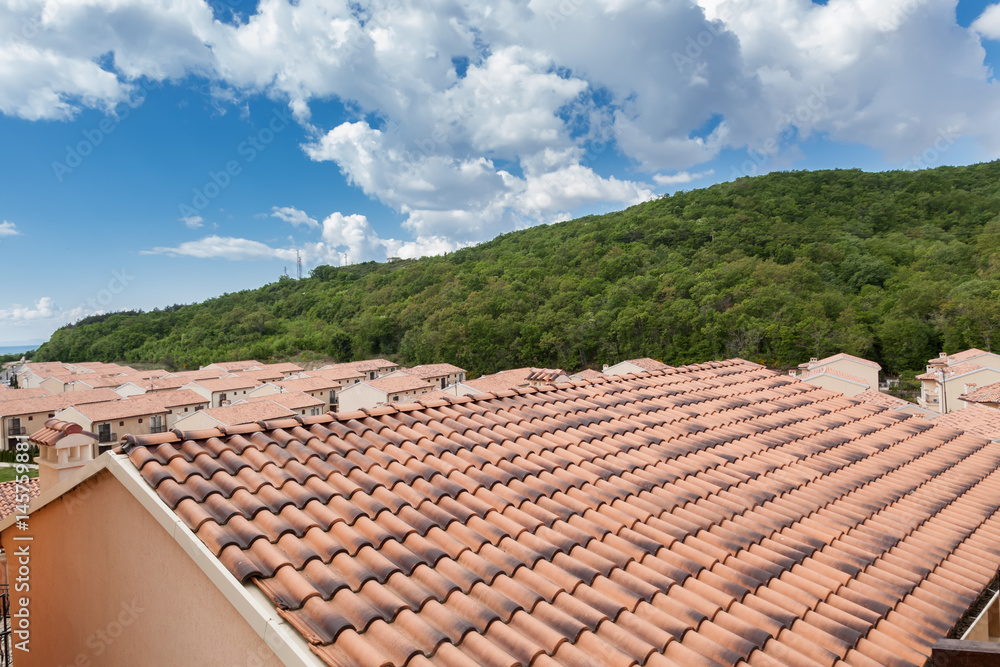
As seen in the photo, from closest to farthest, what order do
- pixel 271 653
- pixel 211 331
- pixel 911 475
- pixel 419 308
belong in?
pixel 271 653 → pixel 911 475 → pixel 419 308 → pixel 211 331

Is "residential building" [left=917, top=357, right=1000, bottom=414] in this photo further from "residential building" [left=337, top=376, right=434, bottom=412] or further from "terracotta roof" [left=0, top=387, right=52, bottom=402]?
"terracotta roof" [left=0, top=387, right=52, bottom=402]

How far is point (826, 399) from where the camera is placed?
7.65 meters

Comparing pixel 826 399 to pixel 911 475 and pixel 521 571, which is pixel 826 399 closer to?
pixel 911 475

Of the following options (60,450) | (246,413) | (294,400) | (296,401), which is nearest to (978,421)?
(60,450)

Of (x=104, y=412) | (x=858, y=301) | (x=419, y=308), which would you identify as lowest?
(x=104, y=412)

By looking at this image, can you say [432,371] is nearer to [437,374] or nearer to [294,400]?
[437,374]

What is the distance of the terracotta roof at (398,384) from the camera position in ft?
151

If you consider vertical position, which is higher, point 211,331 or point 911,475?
point 211,331

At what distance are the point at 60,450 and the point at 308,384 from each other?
49.1m

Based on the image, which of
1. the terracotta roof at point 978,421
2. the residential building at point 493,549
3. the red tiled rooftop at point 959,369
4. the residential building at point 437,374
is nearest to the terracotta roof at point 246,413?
the residential building at point 437,374

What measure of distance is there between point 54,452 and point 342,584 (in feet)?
11.7

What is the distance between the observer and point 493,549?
2895 millimetres

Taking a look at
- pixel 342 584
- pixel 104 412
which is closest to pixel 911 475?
pixel 342 584

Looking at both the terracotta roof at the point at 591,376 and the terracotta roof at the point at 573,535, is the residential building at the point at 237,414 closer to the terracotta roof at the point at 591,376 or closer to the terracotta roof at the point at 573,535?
the terracotta roof at the point at 591,376
